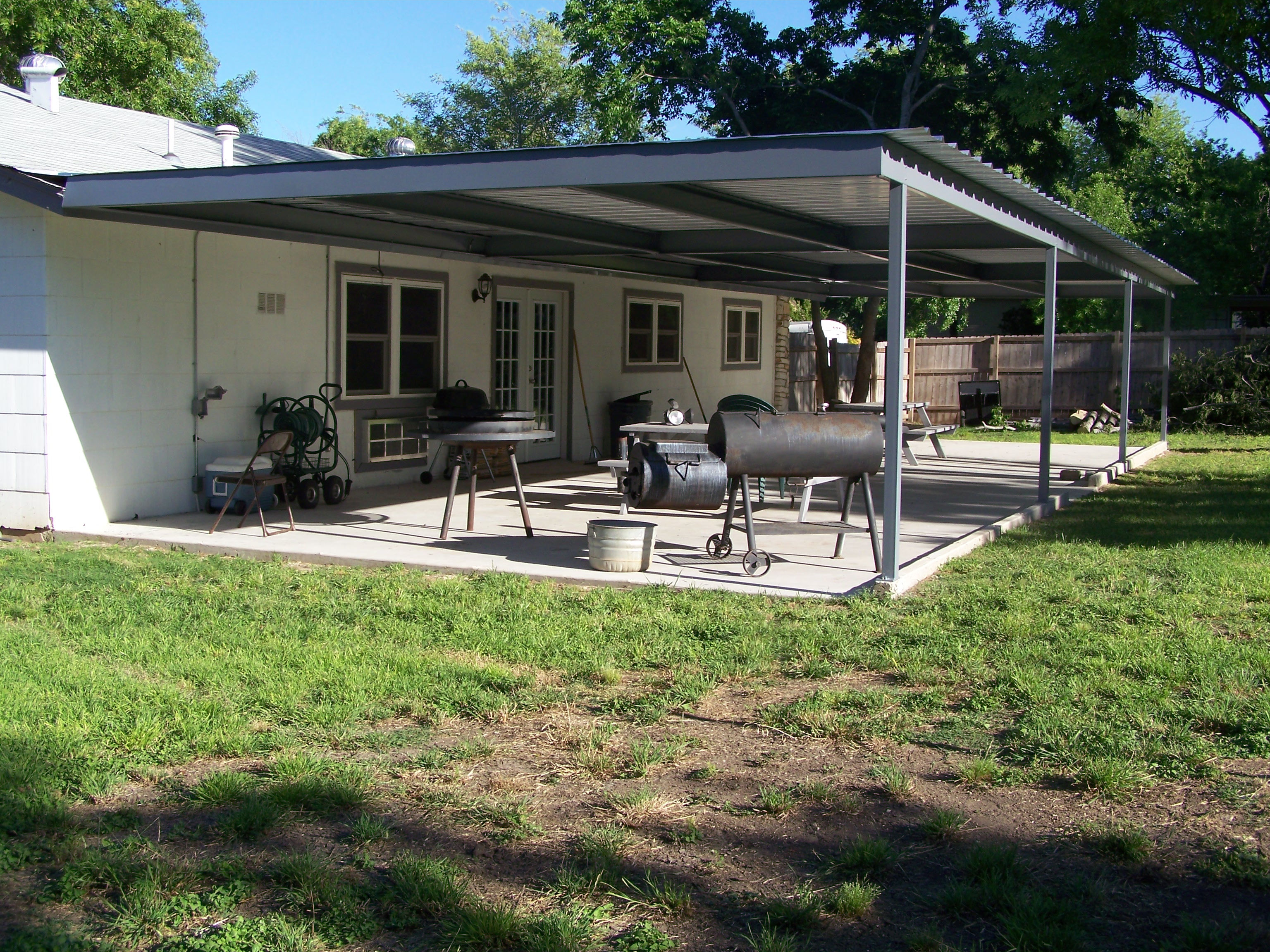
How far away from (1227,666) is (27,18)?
2177cm

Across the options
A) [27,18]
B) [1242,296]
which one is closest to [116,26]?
[27,18]

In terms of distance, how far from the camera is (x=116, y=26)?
21.8 meters

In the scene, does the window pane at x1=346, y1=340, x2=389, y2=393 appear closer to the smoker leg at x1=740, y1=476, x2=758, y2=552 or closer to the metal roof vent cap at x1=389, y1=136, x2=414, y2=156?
the metal roof vent cap at x1=389, y1=136, x2=414, y2=156

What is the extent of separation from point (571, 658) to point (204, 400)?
17.9 feet

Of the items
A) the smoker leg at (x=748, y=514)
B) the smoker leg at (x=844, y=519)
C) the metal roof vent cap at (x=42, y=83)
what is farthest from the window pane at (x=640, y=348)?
the smoker leg at (x=748, y=514)

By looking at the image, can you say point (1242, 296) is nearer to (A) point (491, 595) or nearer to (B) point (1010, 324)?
(B) point (1010, 324)

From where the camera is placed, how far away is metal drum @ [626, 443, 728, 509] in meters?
7.75

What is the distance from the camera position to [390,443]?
1219 centimetres

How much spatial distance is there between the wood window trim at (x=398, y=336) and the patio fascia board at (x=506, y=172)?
10.9 ft

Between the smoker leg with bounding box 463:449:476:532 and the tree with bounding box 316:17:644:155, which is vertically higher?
the tree with bounding box 316:17:644:155

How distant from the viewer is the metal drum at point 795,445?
24.6 ft

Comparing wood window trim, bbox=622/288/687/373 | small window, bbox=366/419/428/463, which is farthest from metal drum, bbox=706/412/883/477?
wood window trim, bbox=622/288/687/373

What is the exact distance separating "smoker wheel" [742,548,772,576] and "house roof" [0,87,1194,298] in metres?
2.24

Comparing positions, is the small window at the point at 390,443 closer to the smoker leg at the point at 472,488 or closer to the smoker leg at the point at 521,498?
the smoker leg at the point at 472,488
